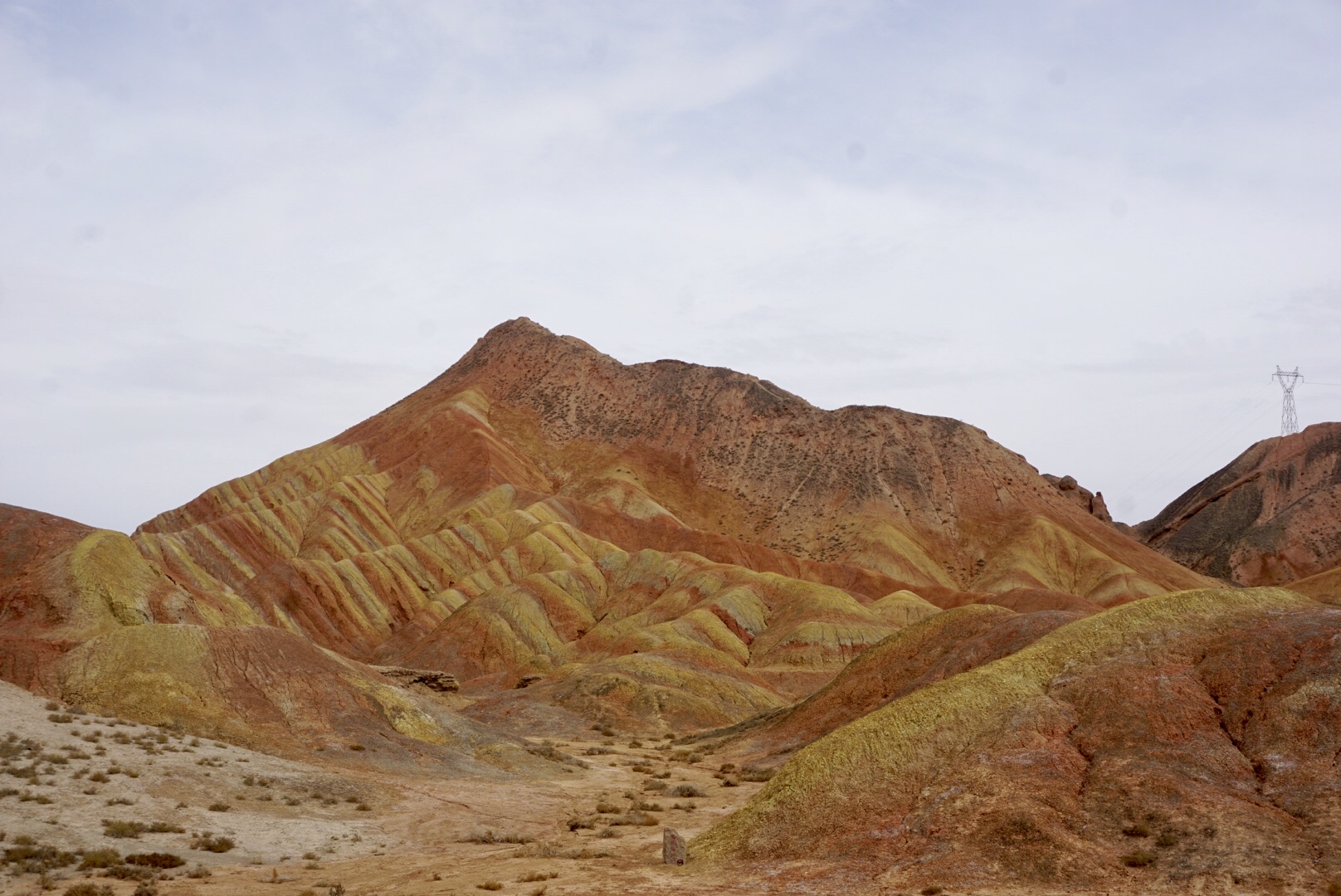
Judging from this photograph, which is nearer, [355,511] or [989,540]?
[355,511]

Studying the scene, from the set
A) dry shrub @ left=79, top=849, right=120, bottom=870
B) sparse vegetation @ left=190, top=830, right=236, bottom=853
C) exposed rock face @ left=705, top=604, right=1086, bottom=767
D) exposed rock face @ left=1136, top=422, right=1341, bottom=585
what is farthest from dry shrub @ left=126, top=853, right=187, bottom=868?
exposed rock face @ left=1136, top=422, right=1341, bottom=585

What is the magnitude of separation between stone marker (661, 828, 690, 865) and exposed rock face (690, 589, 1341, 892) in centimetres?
57

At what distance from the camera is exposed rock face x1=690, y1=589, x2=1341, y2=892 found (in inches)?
898

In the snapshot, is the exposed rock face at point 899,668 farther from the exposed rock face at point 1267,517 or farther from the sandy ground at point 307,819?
the exposed rock face at point 1267,517

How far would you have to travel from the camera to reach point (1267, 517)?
14425 centimetres

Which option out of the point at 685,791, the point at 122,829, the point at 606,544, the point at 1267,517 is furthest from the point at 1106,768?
the point at 1267,517

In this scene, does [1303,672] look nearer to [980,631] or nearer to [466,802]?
[980,631]

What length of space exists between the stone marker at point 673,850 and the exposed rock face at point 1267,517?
12134 cm

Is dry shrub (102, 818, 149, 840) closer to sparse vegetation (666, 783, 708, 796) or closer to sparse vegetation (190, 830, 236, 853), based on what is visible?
sparse vegetation (190, 830, 236, 853)

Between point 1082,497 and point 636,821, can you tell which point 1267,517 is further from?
point 636,821

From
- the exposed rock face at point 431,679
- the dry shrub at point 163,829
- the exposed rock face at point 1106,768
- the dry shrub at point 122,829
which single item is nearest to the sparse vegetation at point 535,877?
the exposed rock face at point 1106,768

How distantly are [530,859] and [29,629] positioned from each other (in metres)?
30.1

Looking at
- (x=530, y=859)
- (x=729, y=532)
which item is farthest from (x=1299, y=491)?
(x=530, y=859)

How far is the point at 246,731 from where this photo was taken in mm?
39844
